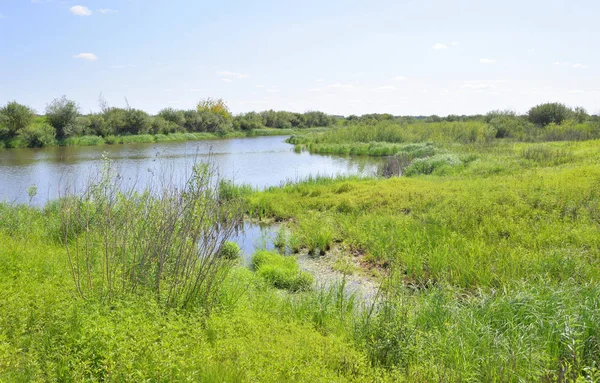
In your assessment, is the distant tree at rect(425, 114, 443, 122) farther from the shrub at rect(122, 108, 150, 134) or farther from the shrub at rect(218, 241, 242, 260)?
the shrub at rect(218, 241, 242, 260)

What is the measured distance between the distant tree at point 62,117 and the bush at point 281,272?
39.6 meters

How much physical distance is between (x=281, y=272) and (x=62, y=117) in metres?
41.6

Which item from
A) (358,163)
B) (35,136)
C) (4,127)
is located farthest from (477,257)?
(4,127)

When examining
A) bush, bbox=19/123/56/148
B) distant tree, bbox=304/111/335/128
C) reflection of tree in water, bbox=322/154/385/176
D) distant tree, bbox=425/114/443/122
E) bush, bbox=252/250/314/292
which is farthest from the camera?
distant tree, bbox=304/111/335/128

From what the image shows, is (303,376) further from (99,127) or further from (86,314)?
(99,127)

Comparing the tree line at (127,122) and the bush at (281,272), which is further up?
the tree line at (127,122)

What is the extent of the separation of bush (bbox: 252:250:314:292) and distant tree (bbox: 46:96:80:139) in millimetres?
39578

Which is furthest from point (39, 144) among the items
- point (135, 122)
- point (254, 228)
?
point (254, 228)

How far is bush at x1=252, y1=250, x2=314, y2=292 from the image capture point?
7355mm

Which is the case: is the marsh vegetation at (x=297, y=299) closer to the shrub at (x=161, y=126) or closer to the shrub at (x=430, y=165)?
the shrub at (x=430, y=165)

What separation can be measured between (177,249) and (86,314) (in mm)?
1658

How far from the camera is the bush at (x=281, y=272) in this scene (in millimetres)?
7355

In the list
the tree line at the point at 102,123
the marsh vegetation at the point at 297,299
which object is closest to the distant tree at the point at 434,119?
the tree line at the point at 102,123

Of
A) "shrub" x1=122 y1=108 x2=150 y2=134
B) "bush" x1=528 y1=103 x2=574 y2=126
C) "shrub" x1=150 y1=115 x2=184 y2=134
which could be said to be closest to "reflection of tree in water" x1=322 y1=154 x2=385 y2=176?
"bush" x1=528 y1=103 x2=574 y2=126
